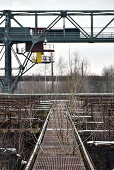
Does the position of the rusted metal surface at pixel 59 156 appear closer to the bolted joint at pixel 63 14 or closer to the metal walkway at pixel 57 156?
the metal walkway at pixel 57 156

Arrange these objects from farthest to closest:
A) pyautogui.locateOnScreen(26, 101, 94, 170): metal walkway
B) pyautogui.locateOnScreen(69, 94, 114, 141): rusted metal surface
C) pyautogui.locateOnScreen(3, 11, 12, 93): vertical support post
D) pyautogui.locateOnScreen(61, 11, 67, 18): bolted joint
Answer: pyautogui.locateOnScreen(61, 11, 67, 18): bolted joint
pyautogui.locateOnScreen(3, 11, 12, 93): vertical support post
pyautogui.locateOnScreen(69, 94, 114, 141): rusted metal surface
pyautogui.locateOnScreen(26, 101, 94, 170): metal walkway

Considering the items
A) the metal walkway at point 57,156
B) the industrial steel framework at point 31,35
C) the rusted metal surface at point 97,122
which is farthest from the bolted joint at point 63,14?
the metal walkway at point 57,156

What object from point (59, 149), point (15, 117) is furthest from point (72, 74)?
point (15, 117)

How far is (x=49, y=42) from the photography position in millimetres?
22500

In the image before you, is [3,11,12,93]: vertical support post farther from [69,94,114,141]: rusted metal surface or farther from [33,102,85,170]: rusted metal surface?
[33,102,85,170]: rusted metal surface

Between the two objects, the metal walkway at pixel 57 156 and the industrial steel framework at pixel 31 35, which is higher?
→ the industrial steel framework at pixel 31 35

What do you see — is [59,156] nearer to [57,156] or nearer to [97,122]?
[57,156]

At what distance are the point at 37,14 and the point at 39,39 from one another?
7.51ft

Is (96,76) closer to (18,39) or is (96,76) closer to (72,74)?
(18,39)

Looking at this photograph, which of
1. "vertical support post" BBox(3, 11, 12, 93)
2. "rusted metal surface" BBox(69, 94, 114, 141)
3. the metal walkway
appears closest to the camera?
the metal walkway

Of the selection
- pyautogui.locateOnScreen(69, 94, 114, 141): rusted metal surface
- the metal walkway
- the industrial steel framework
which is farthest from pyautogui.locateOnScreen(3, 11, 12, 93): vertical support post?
the metal walkway

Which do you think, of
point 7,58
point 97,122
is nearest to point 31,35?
point 7,58

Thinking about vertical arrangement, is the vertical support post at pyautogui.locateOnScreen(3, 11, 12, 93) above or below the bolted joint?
below

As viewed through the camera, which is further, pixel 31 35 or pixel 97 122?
pixel 31 35
